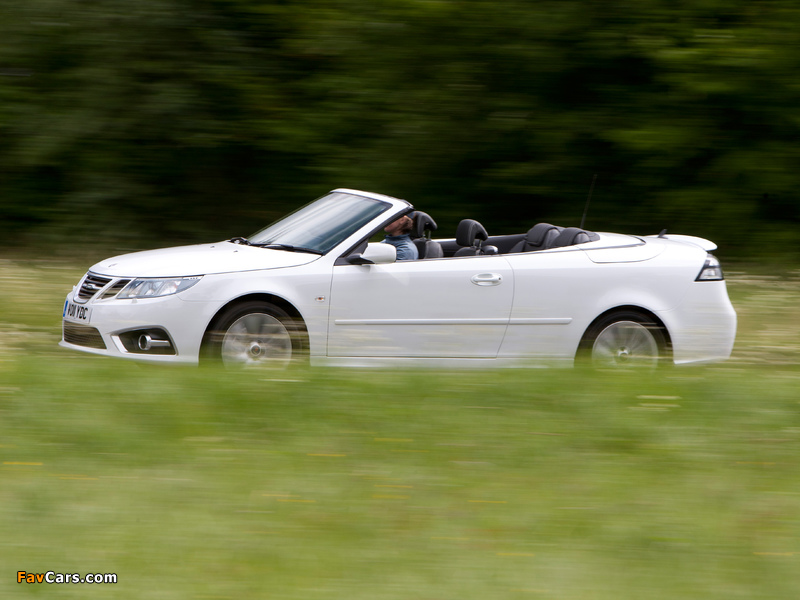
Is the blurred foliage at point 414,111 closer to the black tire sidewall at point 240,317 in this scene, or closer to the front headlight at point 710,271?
the front headlight at point 710,271

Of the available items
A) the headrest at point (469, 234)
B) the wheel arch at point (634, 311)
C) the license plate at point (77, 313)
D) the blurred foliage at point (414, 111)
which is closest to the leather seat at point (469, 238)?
the headrest at point (469, 234)

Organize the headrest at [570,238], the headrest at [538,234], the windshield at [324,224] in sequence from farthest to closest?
1. the headrest at [538,234]
2. the headrest at [570,238]
3. the windshield at [324,224]

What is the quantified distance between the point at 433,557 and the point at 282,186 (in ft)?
34.0

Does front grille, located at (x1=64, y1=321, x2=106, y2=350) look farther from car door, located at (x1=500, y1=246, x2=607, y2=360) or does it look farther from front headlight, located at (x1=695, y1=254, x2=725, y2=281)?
front headlight, located at (x1=695, y1=254, x2=725, y2=281)

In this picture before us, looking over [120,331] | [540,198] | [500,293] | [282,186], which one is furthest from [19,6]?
[500,293]

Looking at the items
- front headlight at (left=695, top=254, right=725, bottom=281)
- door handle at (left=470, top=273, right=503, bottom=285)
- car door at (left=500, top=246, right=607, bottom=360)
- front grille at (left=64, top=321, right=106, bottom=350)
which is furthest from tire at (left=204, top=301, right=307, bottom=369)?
front headlight at (left=695, top=254, right=725, bottom=281)

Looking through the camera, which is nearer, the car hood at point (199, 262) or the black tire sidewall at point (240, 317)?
the black tire sidewall at point (240, 317)

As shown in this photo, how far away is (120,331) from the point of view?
5.86 metres

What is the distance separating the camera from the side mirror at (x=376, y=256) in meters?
6.11

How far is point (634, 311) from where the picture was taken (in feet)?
20.9

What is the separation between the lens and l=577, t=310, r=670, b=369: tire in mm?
6281

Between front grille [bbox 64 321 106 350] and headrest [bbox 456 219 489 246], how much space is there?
2.66 metres

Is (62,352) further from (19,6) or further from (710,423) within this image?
(19,6)

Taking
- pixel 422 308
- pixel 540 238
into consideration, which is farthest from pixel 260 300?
pixel 540 238
